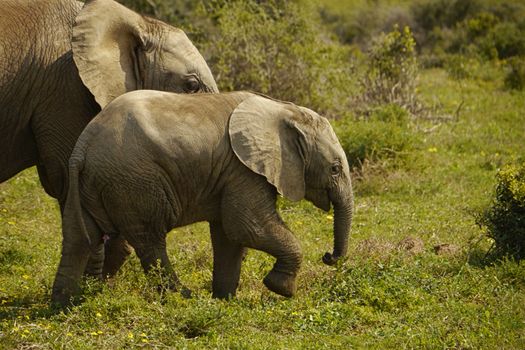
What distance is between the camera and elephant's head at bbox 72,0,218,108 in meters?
7.89

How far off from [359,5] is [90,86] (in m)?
26.9

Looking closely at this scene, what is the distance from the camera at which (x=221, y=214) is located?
738 cm

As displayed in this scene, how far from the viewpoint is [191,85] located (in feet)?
26.7

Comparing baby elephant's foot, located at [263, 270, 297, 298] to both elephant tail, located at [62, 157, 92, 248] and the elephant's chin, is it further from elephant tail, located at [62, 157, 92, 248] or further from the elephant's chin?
elephant tail, located at [62, 157, 92, 248]

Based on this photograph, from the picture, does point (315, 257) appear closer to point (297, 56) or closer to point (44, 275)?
point (44, 275)

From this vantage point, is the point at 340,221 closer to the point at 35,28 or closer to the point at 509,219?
the point at 509,219

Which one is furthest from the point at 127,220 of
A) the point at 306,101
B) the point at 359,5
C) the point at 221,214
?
the point at 359,5

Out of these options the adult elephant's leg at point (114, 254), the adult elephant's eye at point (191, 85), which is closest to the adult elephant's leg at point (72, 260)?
the adult elephant's leg at point (114, 254)

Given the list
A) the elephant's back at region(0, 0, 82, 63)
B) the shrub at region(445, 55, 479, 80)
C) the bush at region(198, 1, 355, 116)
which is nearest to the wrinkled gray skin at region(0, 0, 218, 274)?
the elephant's back at region(0, 0, 82, 63)

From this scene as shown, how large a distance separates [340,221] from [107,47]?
92.0 inches

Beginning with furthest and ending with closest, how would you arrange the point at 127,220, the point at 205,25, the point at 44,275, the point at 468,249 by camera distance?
the point at 205,25 → the point at 468,249 → the point at 44,275 → the point at 127,220

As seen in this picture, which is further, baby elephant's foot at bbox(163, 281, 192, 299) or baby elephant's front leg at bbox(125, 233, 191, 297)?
baby elephant's foot at bbox(163, 281, 192, 299)

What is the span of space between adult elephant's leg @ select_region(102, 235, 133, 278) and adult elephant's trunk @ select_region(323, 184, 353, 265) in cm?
168

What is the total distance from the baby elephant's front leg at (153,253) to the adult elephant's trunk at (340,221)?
1.22 metres
